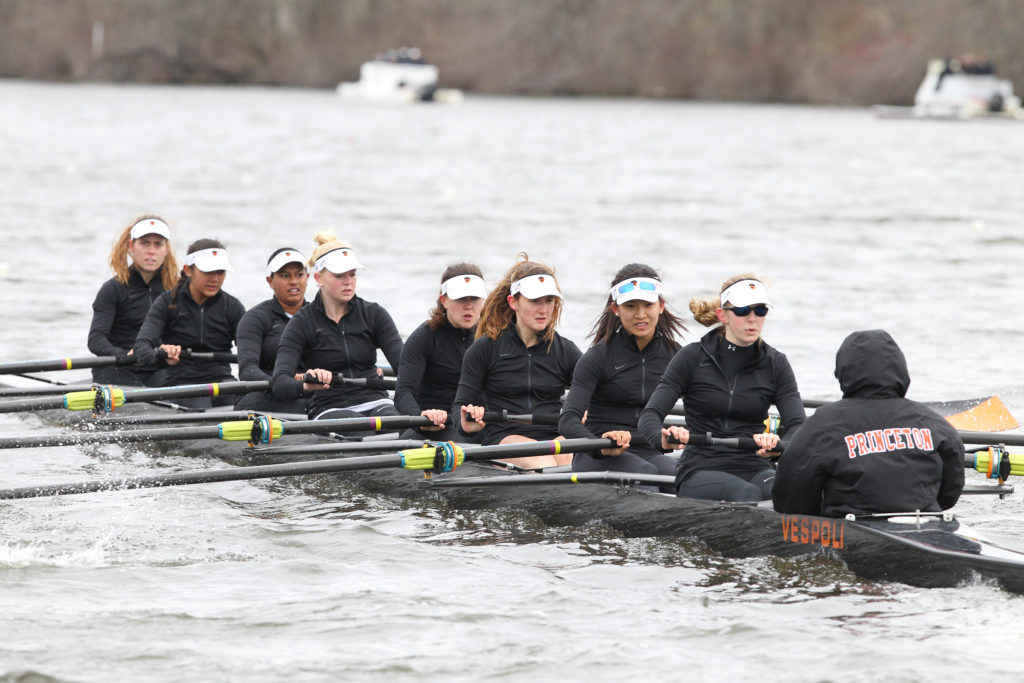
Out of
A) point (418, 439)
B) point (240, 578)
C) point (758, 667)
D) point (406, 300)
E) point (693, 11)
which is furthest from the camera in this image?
point (693, 11)

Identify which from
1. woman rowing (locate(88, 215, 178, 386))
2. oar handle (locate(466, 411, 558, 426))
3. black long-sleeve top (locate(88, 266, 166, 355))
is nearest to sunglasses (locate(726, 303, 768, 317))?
oar handle (locate(466, 411, 558, 426))

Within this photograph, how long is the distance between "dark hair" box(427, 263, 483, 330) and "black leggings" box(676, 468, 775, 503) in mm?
2016

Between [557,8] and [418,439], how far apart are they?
78640mm

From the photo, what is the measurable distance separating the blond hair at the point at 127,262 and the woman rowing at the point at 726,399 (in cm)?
485

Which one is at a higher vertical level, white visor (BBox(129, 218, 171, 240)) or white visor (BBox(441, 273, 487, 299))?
white visor (BBox(129, 218, 171, 240))

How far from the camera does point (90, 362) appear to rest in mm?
10852

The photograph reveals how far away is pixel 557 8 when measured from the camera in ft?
279

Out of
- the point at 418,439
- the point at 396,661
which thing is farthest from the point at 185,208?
the point at 396,661

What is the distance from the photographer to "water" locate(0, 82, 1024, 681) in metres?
6.54

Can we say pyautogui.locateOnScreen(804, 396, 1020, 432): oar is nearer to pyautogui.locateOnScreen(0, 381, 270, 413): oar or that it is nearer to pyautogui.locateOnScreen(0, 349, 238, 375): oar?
pyautogui.locateOnScreen(0, 381, 270, 413): oar

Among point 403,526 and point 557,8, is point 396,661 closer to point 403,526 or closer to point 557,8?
point 403,526

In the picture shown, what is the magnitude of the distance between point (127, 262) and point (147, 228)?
43cm

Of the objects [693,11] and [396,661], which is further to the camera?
[693,11]

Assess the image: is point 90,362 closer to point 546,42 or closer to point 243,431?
point 243,431
